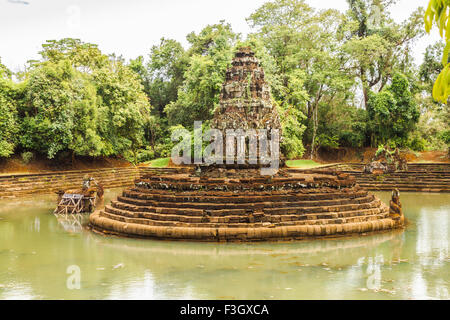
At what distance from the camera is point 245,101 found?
48.9 ft

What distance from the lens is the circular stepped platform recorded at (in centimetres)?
1044

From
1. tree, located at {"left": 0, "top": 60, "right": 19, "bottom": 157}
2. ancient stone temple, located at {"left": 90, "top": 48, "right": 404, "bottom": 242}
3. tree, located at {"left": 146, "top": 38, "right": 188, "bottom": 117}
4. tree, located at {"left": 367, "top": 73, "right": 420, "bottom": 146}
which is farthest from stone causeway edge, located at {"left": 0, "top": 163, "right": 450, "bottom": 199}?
tree, located at {"left": 146, "top": 38, "right": 188, "bottom": 117}

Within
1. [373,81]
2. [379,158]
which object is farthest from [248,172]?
[373,81]

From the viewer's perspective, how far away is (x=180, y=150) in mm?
29375

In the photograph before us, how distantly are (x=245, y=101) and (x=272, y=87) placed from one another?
12.7 metres

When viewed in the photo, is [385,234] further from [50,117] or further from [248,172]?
[50,117]

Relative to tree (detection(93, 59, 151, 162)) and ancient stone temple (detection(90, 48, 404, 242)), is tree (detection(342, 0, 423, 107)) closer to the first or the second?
tree (detection(93, 59, 151, 162))

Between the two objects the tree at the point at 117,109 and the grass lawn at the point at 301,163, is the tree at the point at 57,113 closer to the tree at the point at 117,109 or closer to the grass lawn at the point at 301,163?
the tree at the point at 117,109

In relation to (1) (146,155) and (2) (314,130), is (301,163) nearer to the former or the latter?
(2) (314,130)

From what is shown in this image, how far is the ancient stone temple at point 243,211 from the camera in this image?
10.4 metres

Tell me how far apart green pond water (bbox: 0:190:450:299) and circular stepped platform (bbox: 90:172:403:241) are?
0.32 meters

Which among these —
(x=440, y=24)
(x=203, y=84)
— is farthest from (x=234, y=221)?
(x=203, y=84)

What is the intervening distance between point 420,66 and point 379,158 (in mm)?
11251

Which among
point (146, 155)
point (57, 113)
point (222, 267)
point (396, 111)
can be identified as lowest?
point (222, 267)
